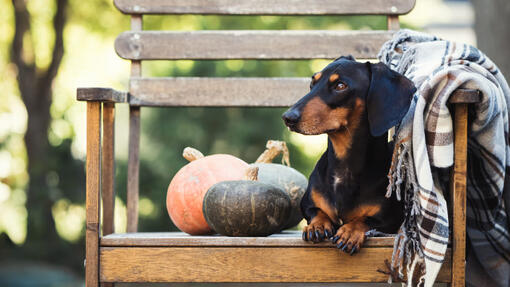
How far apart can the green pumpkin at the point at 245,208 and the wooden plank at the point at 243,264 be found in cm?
13

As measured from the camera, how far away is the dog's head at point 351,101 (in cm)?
182

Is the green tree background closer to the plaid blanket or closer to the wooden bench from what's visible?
the wooden bench

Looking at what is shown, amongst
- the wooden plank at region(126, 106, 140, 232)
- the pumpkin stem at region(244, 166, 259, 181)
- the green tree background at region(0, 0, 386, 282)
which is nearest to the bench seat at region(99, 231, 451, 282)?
the pumpkin stem at region(244, 166, 259, 181)

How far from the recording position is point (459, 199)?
6.22ft

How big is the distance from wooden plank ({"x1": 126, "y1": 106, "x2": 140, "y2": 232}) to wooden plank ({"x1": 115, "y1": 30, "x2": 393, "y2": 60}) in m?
0.31

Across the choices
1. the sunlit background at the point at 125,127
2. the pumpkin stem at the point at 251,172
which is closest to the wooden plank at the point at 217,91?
the pumpkin stem at the point at 251,172

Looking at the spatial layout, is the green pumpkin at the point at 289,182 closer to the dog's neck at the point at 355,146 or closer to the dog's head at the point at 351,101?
the dog's neck at the point at 355,146

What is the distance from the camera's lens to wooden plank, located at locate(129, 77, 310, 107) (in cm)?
295

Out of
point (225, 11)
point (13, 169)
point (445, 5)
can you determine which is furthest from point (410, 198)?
point (445, 5)

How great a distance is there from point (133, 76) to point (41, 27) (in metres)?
6.23

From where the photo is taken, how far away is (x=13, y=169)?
26.4 feet

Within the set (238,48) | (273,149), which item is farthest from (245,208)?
(238,48)

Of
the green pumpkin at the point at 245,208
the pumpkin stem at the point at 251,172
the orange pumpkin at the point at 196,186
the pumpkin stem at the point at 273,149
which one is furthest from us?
the pumpkin stem at the point at 273,149

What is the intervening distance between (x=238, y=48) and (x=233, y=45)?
3cm
